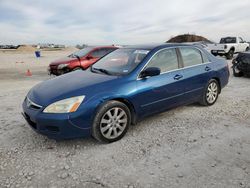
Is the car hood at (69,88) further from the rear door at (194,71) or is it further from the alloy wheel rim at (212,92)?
the alloy wheel rim at (212,92)

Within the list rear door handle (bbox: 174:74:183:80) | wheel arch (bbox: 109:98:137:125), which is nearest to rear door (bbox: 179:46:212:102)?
rear door handle (bbox: 174:74:183:80)

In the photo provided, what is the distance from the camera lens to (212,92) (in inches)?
216

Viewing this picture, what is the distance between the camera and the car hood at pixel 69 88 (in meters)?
3.51

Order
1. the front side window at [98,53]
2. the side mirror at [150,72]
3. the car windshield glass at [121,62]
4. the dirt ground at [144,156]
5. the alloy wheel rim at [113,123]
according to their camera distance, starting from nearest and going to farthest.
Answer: the dirt ground at [144,156], the alloy wheel rim at [113,123], the side mirror at [150,72], the car windshield glass at [121,62], the front side window at [98,53]

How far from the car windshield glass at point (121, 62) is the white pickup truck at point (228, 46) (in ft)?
51.5

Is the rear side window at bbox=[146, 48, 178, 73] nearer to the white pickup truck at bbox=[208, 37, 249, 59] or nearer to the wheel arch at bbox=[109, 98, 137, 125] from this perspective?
the wheel arch at bbox=[109, 98, 137, 125]

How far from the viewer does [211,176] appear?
284 centimetres

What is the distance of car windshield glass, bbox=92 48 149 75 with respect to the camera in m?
4.20

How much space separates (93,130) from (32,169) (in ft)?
3.15

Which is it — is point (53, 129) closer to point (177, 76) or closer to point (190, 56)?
Result: point (177, 76)

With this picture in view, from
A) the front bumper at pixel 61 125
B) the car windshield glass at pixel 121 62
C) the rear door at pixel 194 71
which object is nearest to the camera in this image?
the front bumper at pixel 61 125

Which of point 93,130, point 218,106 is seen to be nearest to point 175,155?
point 93,130

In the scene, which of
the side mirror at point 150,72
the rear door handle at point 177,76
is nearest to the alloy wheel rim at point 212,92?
the rear door handle at point 177,76

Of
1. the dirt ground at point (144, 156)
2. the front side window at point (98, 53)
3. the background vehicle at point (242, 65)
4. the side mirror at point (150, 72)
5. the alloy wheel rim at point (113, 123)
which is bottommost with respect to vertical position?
the dirt ground at point (144, 156)
